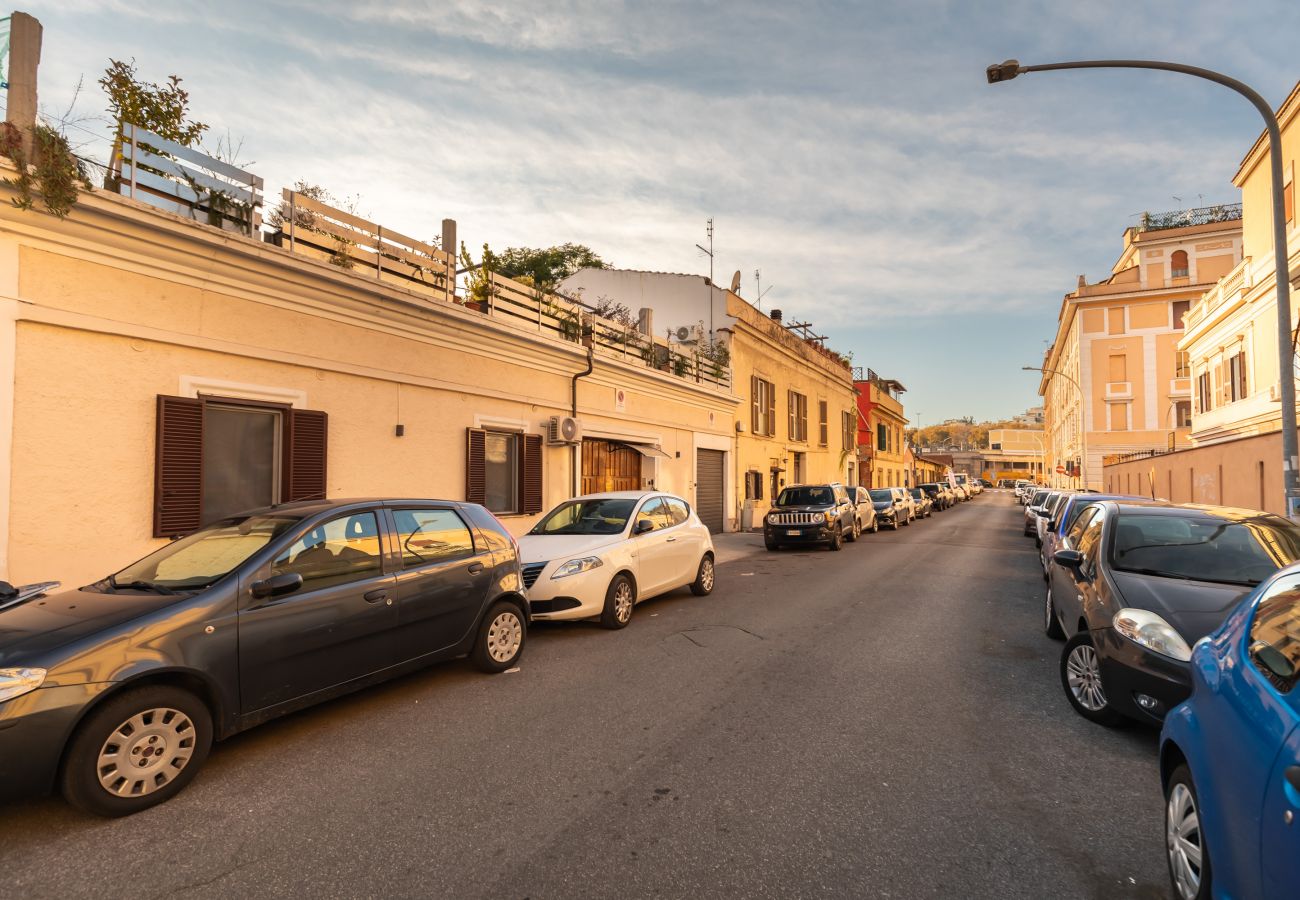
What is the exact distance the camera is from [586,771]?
4.02 meters

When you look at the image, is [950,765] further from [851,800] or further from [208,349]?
[208,349]

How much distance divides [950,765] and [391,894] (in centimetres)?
316

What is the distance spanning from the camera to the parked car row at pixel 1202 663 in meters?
2.00

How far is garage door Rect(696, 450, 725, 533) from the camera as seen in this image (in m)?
20.4

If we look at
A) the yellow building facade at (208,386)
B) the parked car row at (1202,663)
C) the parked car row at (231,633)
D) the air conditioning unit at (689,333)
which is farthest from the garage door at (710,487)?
the parked car row at (231,633)

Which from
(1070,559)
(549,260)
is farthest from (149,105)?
(549,260)

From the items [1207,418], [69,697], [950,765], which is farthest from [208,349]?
[1207,418]

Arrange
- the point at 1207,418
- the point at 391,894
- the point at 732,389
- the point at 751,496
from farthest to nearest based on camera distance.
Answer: the point at 1207,418, the point at 751,496, the point at 732,389, the point at 391,894

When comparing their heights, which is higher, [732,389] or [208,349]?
[732,389]

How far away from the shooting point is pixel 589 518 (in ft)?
29.8

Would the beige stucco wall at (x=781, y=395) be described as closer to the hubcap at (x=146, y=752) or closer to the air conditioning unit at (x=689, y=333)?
the air conditioning unit at (x=689, y=333)

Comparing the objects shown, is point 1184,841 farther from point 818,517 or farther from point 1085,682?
point 818,517

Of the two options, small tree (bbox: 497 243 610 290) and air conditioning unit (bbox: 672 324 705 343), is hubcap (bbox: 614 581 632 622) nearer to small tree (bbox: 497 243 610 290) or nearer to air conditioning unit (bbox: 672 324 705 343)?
air conditioning unit (bbox: 672 324 705 343)

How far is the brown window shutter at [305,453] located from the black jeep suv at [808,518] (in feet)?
36.6
